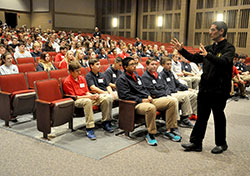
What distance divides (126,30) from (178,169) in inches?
554

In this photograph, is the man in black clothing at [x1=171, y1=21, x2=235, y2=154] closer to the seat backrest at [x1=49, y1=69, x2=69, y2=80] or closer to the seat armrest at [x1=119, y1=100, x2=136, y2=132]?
the seat armrest at [x1=119, y1=100, x2=136, y2=132]

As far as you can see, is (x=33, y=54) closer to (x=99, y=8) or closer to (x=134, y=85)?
(x=134, y=85)

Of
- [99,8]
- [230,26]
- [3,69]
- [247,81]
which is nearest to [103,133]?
[3,69]

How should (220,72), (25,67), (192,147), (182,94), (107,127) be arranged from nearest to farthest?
(220,72), (192,147), (107,127), (182,94), (25,67)

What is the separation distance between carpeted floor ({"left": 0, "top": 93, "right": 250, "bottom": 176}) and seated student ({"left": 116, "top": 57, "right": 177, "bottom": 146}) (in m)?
0.28

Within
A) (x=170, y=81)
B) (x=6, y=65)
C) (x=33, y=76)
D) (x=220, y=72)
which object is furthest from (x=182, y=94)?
(x=6, y=65)

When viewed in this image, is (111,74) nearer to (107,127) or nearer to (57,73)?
(57,73)

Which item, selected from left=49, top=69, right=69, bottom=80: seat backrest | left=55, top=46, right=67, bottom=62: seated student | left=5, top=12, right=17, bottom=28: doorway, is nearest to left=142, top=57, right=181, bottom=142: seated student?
left=49, top=69, right=69, bottom=80: seat backrest

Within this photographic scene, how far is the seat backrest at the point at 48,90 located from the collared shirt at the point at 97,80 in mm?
502

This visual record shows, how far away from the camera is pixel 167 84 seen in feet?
12.6

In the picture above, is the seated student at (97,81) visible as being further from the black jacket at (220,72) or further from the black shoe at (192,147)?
the black jacket at (220,72)

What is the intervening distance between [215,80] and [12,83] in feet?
9.13

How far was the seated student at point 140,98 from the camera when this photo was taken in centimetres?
302

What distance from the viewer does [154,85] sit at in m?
3.52
